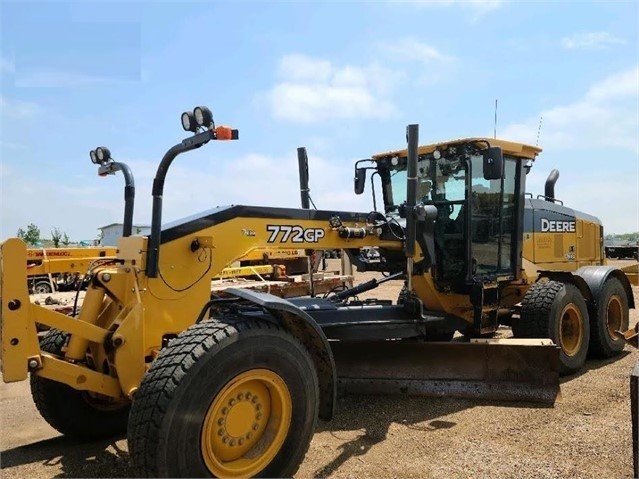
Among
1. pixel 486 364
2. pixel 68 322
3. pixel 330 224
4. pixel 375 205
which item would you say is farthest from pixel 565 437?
pixel 68 322

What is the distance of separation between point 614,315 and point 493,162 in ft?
12.0

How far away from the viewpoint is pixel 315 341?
3.85 metres

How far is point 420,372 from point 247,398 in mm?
2466

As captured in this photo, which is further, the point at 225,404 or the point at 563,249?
the point at 563,249

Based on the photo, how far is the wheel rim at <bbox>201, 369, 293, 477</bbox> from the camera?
319 centimetres

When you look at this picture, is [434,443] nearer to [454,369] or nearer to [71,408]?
[454,369]

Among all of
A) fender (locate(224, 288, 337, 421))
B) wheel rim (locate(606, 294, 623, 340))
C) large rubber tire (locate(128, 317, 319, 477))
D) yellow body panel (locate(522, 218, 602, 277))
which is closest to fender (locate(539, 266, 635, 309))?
yellow body panel (locate(522, 218, 602, 277))

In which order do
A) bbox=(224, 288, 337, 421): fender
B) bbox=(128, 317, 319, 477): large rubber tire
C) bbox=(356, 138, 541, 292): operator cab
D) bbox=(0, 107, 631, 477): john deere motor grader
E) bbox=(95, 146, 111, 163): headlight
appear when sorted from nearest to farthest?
bbox=(128, 317, 319, 477): large rubber tire < bbox=(0, 107, 631, 477): john deere motor grader < bbox=(224, 288, 337, 421): fender < bbox=(95, 146, 111, 163): headlight < bbox=(356, 138, 541, 292): operator cab

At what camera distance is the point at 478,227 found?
6.20m

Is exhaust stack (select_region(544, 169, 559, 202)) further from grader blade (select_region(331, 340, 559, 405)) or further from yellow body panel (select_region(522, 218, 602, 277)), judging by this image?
grader blade (select_region(331, 340, 559, 405))

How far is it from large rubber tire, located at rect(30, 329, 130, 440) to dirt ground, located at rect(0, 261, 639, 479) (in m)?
0.12

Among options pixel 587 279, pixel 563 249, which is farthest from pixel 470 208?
pixel 563 249

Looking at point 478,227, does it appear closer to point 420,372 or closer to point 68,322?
point 420,372

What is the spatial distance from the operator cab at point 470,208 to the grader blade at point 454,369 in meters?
0.95
